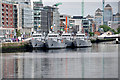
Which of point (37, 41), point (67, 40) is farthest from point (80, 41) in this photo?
point (37, 41)

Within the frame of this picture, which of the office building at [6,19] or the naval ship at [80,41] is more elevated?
the office building at [6,19]

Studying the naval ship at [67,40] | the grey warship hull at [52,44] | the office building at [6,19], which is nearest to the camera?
the grey warship hull at [52,44]

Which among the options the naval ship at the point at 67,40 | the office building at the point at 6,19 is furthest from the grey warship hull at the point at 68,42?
the office building at the point at 6,19

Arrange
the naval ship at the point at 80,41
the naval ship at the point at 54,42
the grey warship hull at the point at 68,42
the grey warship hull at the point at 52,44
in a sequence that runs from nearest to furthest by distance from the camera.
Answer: the grey warship hull at the point at 52,44
the naval ship at the point at 54,42
the grey warship hull at the point at 68,42
the naval ship at the point at 80,41

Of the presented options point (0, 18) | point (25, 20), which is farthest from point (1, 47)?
point (25, 20)

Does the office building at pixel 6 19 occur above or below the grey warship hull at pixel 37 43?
above

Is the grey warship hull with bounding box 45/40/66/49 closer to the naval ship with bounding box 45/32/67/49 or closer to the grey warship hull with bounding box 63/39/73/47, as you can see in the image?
the naval ship with bounding box 45/32/67/49

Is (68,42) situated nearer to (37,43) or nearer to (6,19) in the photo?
(37,43)

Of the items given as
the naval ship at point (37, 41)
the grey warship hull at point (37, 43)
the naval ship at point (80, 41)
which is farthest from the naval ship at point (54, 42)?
the naval ship at point (80, 41)

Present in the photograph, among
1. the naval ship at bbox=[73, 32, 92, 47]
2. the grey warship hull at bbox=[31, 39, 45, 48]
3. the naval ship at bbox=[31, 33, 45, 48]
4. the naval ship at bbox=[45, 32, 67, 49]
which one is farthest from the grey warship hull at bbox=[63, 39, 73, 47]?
the grey warship hull at bbox=[31, 39, 45, 48]

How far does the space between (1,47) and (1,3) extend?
59.2 meters

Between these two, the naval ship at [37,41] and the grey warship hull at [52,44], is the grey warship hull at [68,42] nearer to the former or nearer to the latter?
the naval ship at [37,41]

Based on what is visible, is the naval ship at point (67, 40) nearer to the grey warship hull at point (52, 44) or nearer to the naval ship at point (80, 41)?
the naval ship at point (80, 41)

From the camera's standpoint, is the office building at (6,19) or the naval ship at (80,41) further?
the office building at (6,19)
